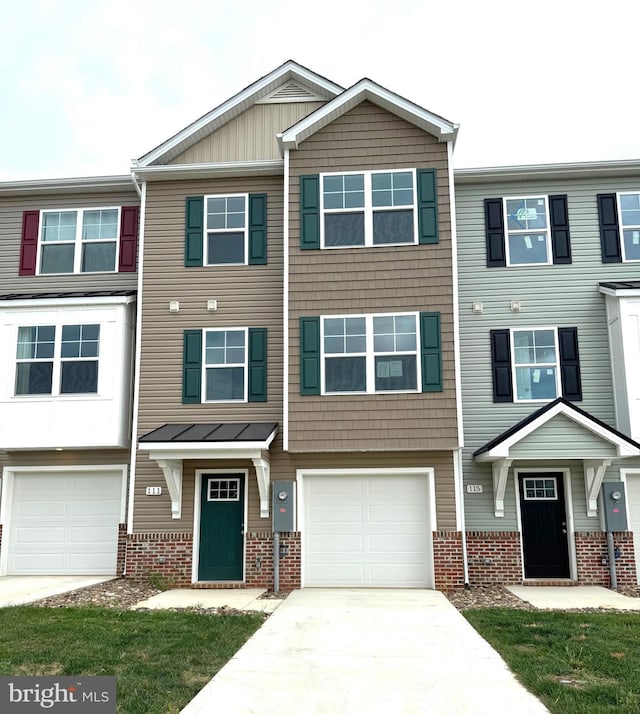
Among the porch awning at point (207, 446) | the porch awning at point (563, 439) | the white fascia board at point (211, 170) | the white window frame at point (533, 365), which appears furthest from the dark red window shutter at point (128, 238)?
the porch awning at point (563, 439)

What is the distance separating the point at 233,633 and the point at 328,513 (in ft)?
14.4

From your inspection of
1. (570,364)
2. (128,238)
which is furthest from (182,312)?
(570,364)

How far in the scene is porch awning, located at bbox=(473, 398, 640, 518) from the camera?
11062mm

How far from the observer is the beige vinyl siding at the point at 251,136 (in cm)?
1362

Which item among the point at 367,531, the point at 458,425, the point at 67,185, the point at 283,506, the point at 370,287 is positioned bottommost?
the point at 367,531

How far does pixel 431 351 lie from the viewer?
1170 cm

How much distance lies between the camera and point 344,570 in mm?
11836

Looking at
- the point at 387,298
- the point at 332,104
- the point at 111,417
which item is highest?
the point at 332,104

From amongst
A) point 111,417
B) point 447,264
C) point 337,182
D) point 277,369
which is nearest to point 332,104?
point 337,182

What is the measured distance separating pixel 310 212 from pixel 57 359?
5.45 metres

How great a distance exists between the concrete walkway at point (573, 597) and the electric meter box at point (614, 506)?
3.60 ft

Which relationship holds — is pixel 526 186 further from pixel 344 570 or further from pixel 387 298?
pixel 344 570

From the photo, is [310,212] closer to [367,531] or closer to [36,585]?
[367,531]

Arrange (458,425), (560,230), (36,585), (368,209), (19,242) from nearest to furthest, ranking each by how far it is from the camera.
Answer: (458,425) < (36,585) < (368,209) < (560,230) < (19,242)
